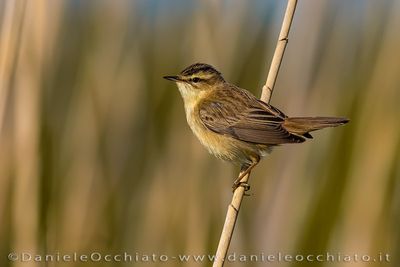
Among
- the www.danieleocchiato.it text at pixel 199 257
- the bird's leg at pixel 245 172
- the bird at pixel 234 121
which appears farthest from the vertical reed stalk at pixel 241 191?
the www.danieleocchiato.it text at pixel 199 257

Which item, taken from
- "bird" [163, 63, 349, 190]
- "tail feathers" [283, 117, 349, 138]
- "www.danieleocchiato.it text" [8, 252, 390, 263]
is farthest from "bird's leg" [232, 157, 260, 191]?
"www.danieleocchiato.it text" [8, 252, 390, 263]

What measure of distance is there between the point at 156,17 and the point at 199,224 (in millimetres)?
1182

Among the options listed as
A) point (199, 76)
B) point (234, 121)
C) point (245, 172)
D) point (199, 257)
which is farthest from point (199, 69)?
point (199, 257)

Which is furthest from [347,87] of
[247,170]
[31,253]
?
[31,253]

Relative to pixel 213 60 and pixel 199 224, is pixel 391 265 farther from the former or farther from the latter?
pixel 213 60

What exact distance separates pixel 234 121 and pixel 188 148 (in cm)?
30

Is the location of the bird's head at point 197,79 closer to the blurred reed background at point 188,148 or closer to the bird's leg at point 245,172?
the blurred reed background at point 188,148

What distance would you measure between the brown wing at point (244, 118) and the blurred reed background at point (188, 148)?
164 mm

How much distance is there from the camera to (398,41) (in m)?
3.06

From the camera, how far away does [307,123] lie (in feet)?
8.61

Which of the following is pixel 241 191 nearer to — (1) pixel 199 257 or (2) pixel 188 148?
(1) pixel 199 257

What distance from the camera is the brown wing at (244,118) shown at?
266 cm

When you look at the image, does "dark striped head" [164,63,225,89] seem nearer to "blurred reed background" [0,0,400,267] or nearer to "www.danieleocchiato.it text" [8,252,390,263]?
"blurred reed background" [0,0,400,267]

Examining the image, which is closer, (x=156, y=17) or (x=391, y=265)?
(x=391, y=265)
